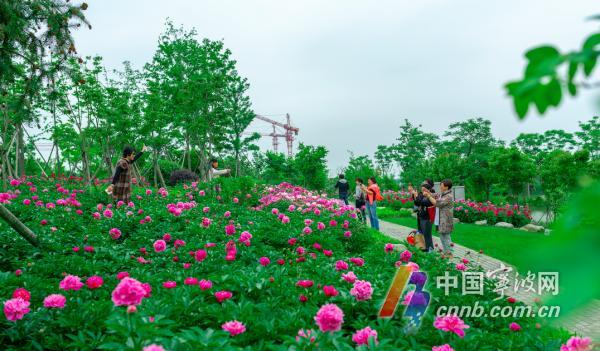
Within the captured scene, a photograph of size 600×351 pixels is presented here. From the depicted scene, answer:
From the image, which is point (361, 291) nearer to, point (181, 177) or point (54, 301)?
point (54, 301)

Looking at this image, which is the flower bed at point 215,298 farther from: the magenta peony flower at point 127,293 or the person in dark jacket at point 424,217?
the person in dark jacket at point 424,217

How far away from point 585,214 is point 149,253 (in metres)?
5.06

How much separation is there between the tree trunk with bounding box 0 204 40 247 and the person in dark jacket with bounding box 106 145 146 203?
10.8 feet

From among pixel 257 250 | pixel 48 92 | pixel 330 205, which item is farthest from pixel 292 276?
pixel 330 205

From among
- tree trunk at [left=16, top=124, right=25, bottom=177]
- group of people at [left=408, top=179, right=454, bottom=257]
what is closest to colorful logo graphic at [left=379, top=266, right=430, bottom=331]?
group of people at [left=408, top=179, right=454, bottom=257]

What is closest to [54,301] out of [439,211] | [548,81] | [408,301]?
[408,301]

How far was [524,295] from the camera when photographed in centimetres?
585

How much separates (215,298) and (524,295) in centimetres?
430

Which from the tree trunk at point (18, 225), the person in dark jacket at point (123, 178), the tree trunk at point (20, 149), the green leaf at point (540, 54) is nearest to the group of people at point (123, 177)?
the person in dark jacket at point (123, 178)

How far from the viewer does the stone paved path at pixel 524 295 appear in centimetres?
53

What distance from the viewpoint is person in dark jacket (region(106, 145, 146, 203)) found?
8.24m

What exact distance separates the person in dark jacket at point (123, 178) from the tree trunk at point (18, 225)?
329 centimetres

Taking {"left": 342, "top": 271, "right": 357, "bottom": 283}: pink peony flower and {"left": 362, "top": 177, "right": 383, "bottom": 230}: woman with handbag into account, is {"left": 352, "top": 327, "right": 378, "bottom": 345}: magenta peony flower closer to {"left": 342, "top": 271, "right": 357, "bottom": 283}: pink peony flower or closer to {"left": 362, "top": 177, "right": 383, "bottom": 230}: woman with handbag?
{"left": 342, "top": 271, "right": 357, "bottom": 283}: pink peony flower

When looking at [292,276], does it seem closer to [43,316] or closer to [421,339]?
[421,339]
